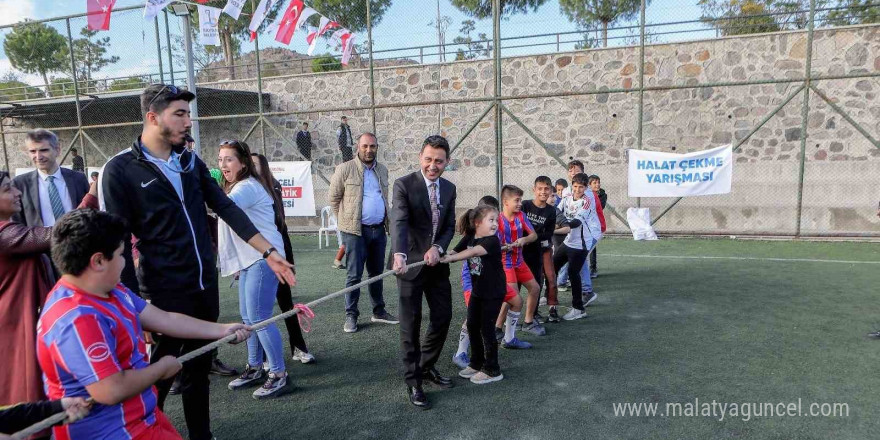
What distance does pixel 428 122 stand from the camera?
12.2m

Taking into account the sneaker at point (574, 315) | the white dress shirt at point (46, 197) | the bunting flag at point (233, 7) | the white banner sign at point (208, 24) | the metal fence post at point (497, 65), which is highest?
the bunting flag at point (233, 7)

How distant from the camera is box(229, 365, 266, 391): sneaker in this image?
3.86 metres

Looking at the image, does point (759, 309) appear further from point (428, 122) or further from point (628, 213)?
point (428, 122)

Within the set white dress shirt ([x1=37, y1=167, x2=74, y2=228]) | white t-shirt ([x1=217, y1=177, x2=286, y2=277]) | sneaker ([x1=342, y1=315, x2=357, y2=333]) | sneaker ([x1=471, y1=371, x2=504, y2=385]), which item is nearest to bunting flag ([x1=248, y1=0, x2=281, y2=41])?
white dress shirt ([x1=37, y1=167, x2=74, y2=228])

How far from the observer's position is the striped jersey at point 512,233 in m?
4.48

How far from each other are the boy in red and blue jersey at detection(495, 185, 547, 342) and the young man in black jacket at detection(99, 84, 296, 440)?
2.16 m

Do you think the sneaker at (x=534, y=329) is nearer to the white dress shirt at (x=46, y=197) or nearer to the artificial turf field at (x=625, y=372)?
the artificial turf field at (x=625, y=372)

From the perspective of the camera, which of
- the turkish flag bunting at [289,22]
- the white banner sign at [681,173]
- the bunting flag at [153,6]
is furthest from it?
the turkish flag bunting at [289,22]

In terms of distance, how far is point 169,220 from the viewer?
265 centimetres

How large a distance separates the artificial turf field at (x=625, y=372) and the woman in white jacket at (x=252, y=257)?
255 millimetres

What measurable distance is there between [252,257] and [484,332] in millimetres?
A: 1687

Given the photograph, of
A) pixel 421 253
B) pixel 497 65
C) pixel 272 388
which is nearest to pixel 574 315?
pixel 421 253

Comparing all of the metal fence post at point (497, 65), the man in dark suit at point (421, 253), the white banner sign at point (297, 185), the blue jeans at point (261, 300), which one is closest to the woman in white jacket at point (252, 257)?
the blue jeans at point (261, 300)

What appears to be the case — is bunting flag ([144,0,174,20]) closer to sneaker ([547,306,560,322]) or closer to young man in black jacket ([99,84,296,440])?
young man in black jacket ([99,84,296,440])
